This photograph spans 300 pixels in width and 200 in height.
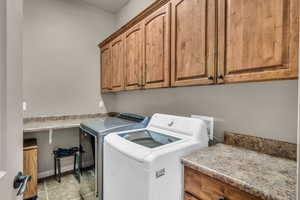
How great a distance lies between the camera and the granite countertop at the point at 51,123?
6.99 feet

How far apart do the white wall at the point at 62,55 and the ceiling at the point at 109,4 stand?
0.34 ft

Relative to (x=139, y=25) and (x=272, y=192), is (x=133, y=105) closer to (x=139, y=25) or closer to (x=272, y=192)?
(x=139, y=25)

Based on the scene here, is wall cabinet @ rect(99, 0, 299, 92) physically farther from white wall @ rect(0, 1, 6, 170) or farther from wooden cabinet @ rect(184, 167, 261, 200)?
white wall @ rect(0, 1, 6, 170)

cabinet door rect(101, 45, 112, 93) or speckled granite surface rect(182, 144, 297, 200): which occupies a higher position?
cabinet door rect(101, 45, 112, 93)

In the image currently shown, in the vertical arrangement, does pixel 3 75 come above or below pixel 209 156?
above

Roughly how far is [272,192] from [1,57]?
120cm

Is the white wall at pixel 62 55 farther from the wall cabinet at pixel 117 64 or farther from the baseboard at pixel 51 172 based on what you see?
the baseboard at pixel 51 172

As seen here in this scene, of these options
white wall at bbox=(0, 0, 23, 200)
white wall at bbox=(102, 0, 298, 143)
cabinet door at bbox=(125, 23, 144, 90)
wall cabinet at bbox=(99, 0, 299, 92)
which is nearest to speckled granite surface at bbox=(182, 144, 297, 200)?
white wall at bbox=(102, 0, 298, 143)

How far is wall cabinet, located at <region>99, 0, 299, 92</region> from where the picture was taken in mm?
820

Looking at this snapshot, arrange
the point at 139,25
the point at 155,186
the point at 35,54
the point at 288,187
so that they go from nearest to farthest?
the point at 288,187, the point at 155,186, the point at 139,25, the point at 35,54

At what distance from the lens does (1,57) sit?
57cm

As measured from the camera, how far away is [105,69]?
107 inches

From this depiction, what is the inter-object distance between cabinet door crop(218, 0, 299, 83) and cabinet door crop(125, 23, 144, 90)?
951 mm

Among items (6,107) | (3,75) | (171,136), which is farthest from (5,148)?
(171,136)
